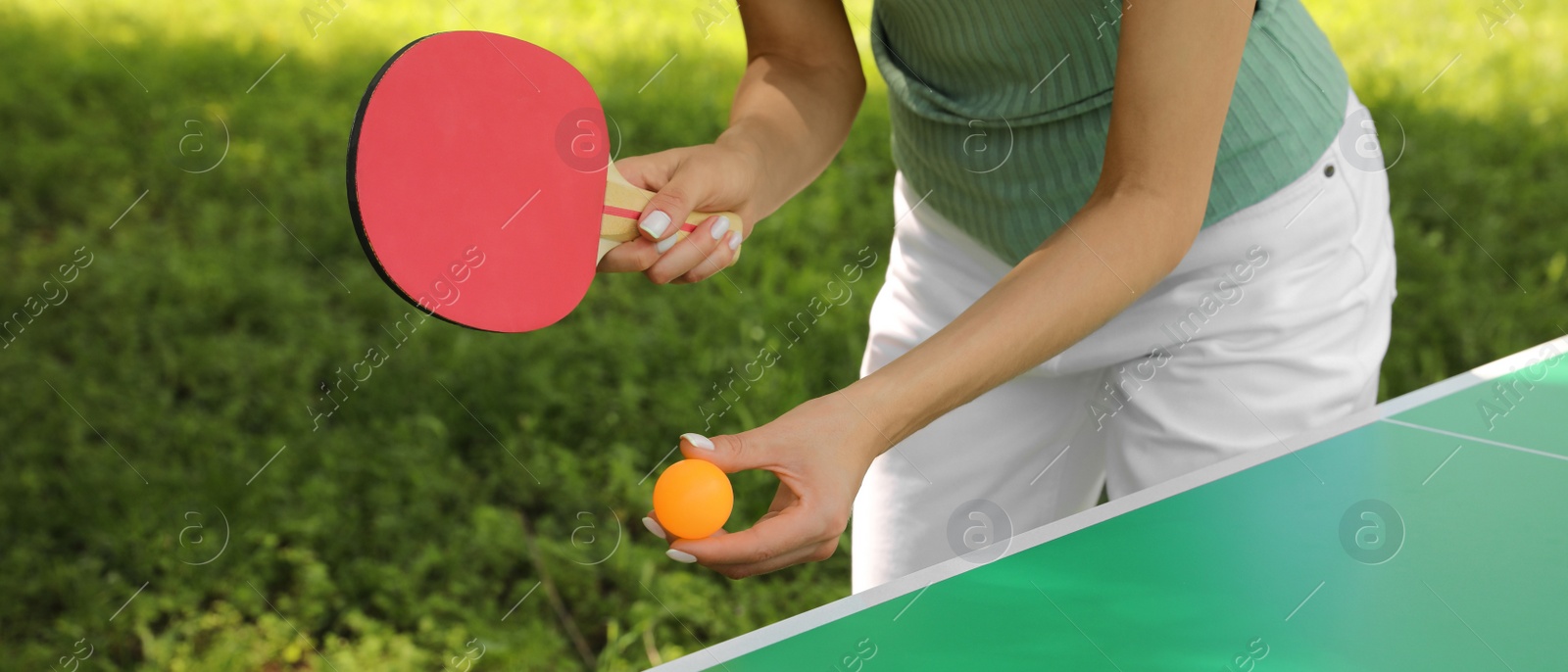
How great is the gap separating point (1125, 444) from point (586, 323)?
8.66 ft

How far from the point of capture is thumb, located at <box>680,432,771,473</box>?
1273 mm

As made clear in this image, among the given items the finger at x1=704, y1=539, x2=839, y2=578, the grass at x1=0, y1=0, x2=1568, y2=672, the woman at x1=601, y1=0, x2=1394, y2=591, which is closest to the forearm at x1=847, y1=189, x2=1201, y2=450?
the woman at x1=601, y1=0, x2=1394, y2=591

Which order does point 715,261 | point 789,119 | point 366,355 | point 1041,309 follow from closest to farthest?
point 1041,309
point 715,261
point 789,119
point 366,355

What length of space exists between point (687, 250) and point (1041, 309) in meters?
0.43

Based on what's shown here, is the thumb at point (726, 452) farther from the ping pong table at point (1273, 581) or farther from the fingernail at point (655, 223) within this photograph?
the fingernail at point (655, 223)

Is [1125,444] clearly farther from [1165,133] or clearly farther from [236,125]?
[236,125]

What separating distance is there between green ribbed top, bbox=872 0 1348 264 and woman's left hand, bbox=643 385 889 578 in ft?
1.76

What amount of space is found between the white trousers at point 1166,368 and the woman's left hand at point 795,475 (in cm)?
55

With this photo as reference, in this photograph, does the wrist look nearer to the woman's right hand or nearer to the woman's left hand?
the woman's right hand

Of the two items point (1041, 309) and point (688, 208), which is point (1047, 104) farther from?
point (688, 208)

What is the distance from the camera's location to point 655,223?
5.06 feet

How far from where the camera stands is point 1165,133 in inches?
55.6

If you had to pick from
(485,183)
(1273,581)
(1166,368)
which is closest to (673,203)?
(485,183)

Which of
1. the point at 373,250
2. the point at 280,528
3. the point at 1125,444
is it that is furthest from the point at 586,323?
the point at 373,250
